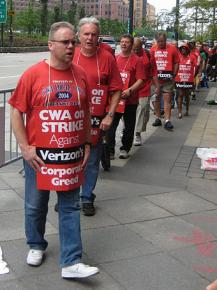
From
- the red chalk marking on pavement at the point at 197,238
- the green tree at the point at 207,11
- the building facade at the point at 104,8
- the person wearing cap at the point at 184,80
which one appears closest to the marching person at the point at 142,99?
the person wearing cap at the point at 184,80

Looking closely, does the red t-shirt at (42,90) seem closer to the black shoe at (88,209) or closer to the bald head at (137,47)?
the black shoe at (88,209)

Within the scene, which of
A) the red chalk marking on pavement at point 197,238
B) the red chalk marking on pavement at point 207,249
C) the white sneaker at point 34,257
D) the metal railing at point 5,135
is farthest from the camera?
the metal railing at point 5,135

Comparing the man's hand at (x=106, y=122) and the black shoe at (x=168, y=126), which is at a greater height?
the man's hand at (x=106, y=122)

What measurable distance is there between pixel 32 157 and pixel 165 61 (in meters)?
7.75

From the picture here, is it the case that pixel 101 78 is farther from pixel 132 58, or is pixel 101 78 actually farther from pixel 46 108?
pixel 132 58

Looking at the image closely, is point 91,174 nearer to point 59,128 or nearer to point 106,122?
point 106,122

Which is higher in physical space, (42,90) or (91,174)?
(42,90)

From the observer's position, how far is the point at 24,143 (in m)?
3.74

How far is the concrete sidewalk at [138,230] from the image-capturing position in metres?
3.87

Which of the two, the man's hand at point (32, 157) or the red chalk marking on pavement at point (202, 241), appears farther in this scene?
the red chalk marking on pavement at point (202, 241)

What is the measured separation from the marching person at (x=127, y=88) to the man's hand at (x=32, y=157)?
3611mm

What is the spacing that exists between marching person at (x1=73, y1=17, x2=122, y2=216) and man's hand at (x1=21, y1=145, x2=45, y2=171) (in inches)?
53.6

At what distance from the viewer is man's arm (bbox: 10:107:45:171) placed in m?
3.70

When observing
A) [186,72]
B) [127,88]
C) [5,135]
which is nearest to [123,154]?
[127,88]
